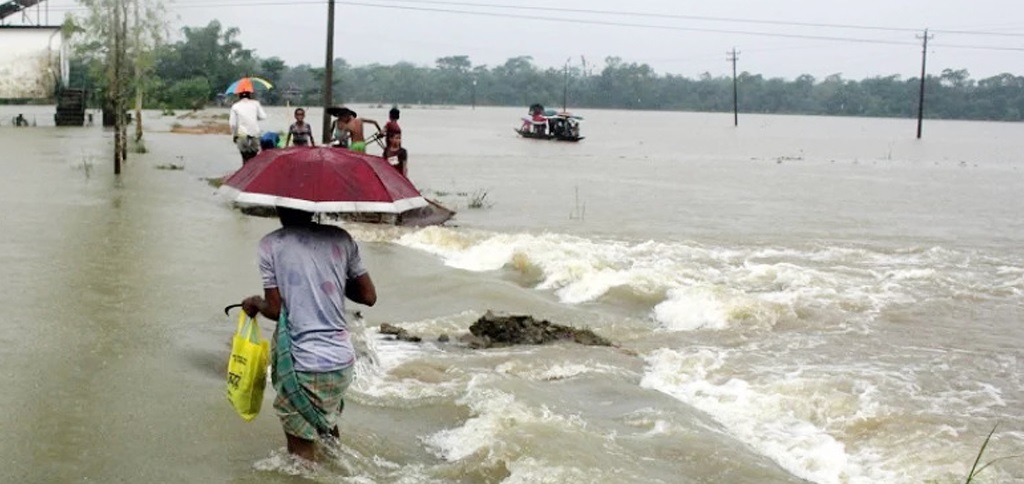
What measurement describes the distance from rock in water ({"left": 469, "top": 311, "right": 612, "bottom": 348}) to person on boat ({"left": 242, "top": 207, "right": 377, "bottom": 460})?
12.7 feet

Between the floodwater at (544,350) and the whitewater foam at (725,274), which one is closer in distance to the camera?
the floodwater at (544,350)

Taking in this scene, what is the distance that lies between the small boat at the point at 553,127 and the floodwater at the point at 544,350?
1373 inches

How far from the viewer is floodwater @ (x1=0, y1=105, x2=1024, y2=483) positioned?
590 centimetres

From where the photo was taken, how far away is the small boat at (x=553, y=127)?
55588mm

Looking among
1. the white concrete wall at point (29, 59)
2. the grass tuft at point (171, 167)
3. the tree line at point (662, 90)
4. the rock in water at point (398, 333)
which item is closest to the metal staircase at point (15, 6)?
the white concrete wall at point (29, 59)

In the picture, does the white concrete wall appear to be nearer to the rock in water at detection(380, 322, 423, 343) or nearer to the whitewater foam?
the whitewater foam

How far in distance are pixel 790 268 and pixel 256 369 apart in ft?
34.4

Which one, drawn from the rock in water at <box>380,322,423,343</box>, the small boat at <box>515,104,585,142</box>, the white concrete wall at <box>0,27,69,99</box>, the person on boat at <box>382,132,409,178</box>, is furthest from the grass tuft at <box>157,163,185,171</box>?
the small boat at <box>515,104,585,142</box>

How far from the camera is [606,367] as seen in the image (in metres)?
8.23

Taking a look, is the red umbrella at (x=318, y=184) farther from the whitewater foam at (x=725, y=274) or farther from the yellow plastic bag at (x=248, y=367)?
the whitewater foam at (x=725, y=274)

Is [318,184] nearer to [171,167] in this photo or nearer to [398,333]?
[398,333]

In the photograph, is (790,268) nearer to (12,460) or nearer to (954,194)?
(12,460)

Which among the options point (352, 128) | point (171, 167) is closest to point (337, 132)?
point (352, 128)

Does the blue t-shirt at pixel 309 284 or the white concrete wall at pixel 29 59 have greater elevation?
the white concrete wall at pixel 29 59
